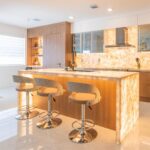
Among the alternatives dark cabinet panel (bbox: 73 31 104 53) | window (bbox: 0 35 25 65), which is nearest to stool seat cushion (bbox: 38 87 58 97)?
dark cabinet panel (bbox: 73 31 104 53)

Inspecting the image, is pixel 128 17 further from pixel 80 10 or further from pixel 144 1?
pixel 80 10

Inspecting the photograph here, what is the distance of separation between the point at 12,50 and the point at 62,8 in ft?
11.9

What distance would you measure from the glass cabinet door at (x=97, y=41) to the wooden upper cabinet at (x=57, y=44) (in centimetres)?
98

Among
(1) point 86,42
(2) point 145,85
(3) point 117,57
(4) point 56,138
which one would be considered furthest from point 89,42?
(4) point 56,138

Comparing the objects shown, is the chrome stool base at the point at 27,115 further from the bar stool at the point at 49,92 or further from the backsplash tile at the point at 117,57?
the backsplash tile at the point at 117,57

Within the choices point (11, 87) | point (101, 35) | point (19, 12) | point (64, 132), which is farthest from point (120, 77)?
point (11, 87)

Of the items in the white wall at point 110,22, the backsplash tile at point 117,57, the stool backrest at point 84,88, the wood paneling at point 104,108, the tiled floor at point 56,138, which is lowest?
the tiled floor at point 56,138

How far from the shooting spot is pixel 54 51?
6.69 m

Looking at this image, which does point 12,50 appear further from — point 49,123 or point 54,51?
point 49,123

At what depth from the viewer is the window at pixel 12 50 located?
23.2 ft

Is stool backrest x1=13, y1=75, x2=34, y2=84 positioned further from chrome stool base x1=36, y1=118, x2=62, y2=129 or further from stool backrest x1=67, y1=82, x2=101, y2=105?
stool backrest x1=67, y1=82, x2=101, y2=105

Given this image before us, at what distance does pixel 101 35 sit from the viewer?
19.2 feet

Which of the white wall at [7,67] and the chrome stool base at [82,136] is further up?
the white wall at [7,67]

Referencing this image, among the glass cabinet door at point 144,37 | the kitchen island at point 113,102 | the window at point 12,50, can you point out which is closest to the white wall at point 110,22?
the glass cabinet door at point 144,37
